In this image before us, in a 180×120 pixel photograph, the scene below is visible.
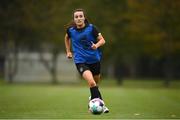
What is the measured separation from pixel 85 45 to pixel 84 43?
5 cm

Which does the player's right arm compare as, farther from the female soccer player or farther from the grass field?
the grass field

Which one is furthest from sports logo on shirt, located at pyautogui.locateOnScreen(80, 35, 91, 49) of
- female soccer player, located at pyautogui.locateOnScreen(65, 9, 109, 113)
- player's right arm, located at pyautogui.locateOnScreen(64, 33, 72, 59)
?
player's right arm, located at pyautogui.locateOnScreen(64, 33, 72, 59)

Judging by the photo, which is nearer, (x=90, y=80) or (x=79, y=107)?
(x=90, y=80)

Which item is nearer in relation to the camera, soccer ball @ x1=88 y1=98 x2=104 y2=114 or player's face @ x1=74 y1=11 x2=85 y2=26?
soccer ball @ x1=88 y1=98 x2=104 y2=114

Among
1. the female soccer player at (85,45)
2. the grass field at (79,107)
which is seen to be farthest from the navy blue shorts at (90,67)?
the grass field at (79,107)

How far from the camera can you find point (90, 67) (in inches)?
634

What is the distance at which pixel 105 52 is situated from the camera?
68.7 m

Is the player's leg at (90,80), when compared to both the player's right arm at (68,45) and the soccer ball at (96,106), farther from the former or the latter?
the player's right arm at (68,45)

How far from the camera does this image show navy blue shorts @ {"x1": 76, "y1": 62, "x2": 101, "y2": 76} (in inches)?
622

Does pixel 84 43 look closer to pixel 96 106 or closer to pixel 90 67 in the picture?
pixel 90 67

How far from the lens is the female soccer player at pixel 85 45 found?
1573 cm

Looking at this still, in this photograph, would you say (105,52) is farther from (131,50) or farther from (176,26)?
(176,26)

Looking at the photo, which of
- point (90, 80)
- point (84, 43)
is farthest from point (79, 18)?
point (90, 80)

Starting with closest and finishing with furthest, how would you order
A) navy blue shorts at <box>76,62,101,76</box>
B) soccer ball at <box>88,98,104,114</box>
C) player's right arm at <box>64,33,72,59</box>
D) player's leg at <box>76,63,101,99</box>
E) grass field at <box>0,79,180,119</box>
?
soccer ball at <box>88,98,104,114</box>
player's leg at <box>76,63,101,99</box>
navy blue shorts at <box>76,62,101,76</box>
player's right arm at <box>64,33,72,59</box>
grass field at <box>0,79,180,119</box>
